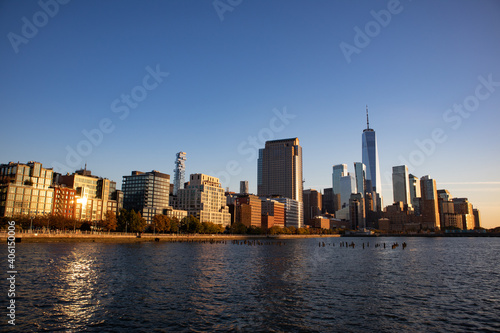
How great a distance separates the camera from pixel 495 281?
62969 millimetres

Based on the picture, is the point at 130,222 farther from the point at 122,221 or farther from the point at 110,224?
the point at 110,224

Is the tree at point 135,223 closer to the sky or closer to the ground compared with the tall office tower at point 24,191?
closer to the ground

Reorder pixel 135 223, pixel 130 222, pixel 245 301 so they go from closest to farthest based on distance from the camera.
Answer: pixel 245 301
pixel 135 223
pixel 130 222

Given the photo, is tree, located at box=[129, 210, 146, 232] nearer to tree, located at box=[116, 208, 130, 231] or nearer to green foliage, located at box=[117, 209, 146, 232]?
green foliage, located at box=[117, 209, 146, 232]

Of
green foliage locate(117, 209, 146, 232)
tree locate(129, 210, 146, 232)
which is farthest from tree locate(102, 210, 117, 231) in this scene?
tree locate(129, 210, 146, 232)

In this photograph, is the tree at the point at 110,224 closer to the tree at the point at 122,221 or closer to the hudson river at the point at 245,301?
the tree at the point at 122,221

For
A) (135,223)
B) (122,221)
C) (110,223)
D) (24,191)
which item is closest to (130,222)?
(135,223)

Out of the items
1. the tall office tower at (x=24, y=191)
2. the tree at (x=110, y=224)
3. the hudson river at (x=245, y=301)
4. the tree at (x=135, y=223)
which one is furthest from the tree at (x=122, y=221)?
the hudson river at (x=245, y=301)

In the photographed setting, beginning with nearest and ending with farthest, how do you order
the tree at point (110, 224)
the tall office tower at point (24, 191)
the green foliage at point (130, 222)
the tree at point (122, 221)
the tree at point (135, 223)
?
the tall office tower at point (24, 191) < the tree at point (110, 224) < the tree at point (135, 223) < the green foliage at point (130, 222) < the tree at point (122, 221)

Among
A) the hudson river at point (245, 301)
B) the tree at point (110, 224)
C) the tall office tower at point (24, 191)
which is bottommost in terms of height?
the hudson river at point (245, 301)

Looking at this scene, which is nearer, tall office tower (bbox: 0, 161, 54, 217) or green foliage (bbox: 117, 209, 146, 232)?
tall office tower (bbox: 0, 161, 54, 217)

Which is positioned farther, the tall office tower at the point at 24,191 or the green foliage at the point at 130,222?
the green foliage at the point at 130,222

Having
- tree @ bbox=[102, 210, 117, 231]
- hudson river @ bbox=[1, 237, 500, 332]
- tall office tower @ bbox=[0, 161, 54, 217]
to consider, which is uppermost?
tall office tower @ bbox=[0, 161, 54, 217]

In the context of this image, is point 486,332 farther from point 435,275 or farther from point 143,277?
point 143,277
